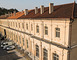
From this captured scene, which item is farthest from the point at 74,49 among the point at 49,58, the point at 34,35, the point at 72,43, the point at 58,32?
the point at 34,35

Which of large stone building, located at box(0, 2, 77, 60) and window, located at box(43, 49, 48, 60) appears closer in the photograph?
large stone building, located at box(0, 2, 77, 60)

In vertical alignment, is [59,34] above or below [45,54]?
above

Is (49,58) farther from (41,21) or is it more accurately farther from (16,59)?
(16,59)

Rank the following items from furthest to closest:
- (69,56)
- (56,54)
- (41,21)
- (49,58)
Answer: (41,21)
(49,58)
(56,54)
(69,56)

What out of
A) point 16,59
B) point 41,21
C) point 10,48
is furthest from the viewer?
point 10,48

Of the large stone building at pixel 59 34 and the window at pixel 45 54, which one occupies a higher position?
the large stone building at pixel 59 34

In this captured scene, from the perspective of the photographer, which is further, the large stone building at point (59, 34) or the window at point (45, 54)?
the window at point (45, 54)

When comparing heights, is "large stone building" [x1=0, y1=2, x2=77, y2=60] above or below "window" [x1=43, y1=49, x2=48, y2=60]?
above

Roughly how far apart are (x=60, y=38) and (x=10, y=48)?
24634 millimetres

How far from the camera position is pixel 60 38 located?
15.6m

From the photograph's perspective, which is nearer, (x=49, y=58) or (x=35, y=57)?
(x=49, y=58)

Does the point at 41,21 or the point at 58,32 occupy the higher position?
the point at 41,21

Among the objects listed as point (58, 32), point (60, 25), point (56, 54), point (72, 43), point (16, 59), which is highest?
point (60, 25)

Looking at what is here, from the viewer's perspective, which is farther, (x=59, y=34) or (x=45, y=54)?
(x=45, y=54)
